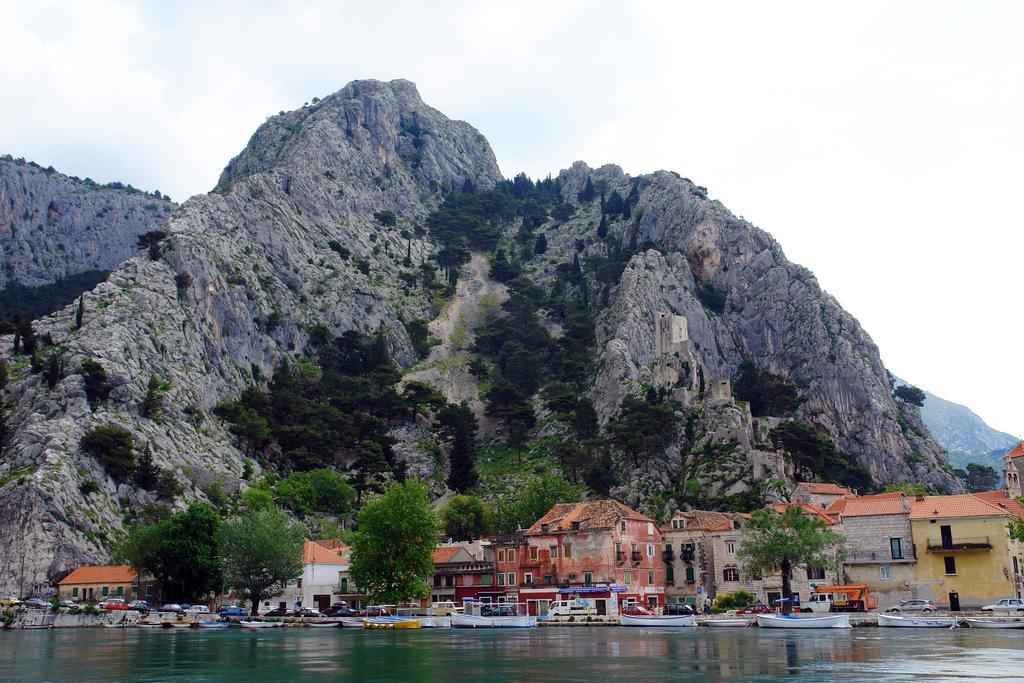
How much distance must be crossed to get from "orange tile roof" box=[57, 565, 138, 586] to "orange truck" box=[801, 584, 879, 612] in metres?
67.5

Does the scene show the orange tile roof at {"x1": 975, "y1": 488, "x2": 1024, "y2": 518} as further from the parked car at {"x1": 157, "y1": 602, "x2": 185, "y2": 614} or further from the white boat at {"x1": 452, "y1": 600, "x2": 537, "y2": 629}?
the parked car at {"x1": 157, "y1": 602, "x2": 185, "y2": 614}

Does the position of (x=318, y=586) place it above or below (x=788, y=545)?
below

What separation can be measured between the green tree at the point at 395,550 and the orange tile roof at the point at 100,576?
26.0 metres

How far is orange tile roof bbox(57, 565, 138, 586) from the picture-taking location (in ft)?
293

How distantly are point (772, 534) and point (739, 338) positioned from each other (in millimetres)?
103359

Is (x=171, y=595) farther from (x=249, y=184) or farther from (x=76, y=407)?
(x=249, y=184)

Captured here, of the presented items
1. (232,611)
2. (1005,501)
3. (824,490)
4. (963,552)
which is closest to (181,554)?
(232,611)

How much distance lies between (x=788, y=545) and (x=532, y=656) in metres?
41.9

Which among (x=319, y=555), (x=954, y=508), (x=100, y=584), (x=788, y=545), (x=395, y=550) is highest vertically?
(x=954, y=508)

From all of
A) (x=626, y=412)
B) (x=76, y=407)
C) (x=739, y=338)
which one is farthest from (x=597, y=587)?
(x=739, y=338)

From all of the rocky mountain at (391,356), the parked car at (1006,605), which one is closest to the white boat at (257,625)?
the rocky mountain at (391,356)

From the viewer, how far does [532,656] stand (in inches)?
1652

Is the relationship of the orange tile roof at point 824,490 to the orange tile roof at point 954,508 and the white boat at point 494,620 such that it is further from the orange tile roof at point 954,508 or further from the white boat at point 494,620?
the white boat at point 494,620

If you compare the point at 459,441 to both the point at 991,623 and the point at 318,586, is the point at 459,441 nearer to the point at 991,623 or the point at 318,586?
the point at 318,586
